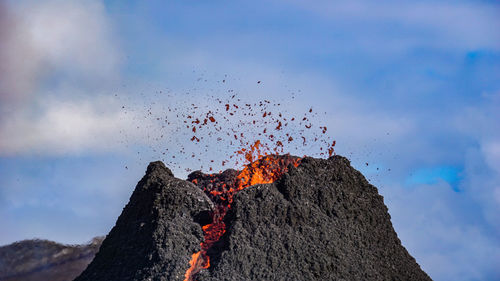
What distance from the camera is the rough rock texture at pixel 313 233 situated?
10.0 meters

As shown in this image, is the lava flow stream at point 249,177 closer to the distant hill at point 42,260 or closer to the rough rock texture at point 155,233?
the rough rock texture at point 155,233

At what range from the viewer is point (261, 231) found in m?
10.5

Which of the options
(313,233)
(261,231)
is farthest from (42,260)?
(313,233)

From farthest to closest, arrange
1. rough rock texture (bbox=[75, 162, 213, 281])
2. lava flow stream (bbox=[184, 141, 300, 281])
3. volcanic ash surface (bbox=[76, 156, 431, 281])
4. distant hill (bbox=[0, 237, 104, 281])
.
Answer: distant hill (bbox=[0, 237, 104, 281]), lava flow stream (bbox=[184, 141, 300, 281]), volcanic ash surface (bbox=[76, 156, 431, 281]), rough rock texture (bbox=[75, 162, 213, 281])

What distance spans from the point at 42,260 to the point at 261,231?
13114 mm

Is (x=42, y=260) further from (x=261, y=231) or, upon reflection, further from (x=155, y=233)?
(x=261, y=231)

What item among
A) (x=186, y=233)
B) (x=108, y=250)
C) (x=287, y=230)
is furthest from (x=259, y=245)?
(x=108, y=250)

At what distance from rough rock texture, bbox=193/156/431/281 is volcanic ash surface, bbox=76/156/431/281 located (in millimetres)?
24

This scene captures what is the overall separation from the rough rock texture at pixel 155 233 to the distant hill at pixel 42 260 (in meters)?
8.65

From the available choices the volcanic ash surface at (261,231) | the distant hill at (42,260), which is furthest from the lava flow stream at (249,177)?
the distant hill at (42,260)

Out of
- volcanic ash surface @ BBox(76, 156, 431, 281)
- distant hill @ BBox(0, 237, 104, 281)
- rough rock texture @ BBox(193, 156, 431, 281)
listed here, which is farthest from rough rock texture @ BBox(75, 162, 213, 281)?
distant hill @ BBox(0, 237, 104, 281)

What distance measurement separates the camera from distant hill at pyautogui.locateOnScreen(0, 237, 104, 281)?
19.1 metres

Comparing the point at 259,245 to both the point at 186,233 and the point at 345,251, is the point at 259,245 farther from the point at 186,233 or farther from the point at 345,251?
the point at 345,251

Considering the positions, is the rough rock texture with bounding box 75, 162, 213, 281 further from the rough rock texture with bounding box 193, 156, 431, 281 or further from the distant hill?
the distant hill
